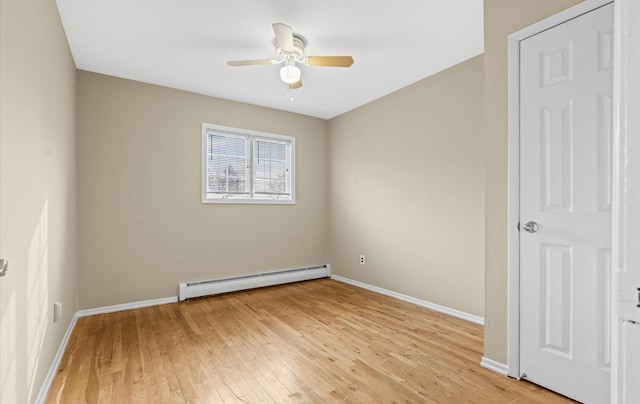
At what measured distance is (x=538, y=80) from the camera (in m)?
1.87

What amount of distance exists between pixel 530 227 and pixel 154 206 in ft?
11.9

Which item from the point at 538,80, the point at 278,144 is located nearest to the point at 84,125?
the point at 278,144

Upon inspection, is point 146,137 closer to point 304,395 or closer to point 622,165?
point 304,395

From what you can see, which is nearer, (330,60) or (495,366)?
(495,366)

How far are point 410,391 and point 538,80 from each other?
6.68ft

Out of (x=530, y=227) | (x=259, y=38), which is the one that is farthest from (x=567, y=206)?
(x=259, y=38)

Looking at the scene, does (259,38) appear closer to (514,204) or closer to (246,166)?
(246,166)

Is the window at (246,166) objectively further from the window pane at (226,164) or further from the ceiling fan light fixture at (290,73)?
the ceiling fan light fixture at (290,73)

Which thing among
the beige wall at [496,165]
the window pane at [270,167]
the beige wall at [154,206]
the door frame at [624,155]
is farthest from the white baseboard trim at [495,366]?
the window pane at [270,167]

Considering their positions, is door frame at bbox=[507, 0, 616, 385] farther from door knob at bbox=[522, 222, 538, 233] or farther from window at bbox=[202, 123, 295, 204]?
window at bbox=[202, 123, 295, 204]

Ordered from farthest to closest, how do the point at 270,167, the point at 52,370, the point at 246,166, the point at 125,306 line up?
1. the point at 270,167
2. the point at 246,166
3. the point at 125,306
4. the point at 52,370

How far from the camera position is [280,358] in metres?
2.25

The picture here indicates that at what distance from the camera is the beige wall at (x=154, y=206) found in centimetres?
321

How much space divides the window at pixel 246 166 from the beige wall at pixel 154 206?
11 cm
